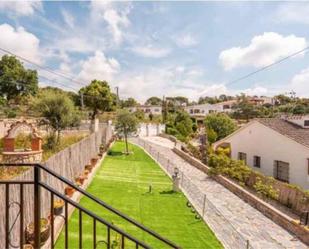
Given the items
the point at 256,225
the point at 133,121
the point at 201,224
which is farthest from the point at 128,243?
the point at 133,121

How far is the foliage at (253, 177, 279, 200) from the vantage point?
13.5m

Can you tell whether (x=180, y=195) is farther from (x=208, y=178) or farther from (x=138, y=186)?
(x=208, y=178)

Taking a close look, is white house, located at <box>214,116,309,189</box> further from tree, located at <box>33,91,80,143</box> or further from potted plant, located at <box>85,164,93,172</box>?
tree, located at <box>33,91,80,143</box>

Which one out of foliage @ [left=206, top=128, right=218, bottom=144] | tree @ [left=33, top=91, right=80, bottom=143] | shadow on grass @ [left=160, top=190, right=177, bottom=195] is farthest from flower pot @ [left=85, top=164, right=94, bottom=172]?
foliage @ [left=206, top=128, right=218, bottom=144]

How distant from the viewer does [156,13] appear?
12.5m

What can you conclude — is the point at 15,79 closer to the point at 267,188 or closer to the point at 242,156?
the point at 242,156

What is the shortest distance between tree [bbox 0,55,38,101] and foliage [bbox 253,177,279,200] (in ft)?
147

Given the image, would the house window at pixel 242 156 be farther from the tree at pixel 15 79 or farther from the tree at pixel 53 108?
the tree at pixel 15 79

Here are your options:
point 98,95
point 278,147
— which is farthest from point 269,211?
point 98,95

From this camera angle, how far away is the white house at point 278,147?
16.3 m

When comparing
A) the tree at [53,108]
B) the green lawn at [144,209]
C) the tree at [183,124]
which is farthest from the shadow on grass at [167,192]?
the tree at [183,124]

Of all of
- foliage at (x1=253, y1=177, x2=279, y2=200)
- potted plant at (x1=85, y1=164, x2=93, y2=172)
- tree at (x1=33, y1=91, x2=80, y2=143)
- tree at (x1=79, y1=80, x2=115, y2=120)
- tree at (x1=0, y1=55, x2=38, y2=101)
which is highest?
tree at (x1=0, y1=55, x2=38, y2=101)

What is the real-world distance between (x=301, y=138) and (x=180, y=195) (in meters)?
7.69

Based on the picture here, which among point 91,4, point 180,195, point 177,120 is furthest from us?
point 177,120
